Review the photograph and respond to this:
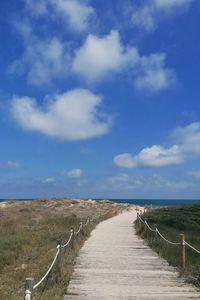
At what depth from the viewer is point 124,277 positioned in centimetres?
1502

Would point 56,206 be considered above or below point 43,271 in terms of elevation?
above

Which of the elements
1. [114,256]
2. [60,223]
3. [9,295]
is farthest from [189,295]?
[60,223]

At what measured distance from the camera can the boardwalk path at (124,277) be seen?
12.5 m

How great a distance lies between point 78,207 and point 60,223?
35293 mm

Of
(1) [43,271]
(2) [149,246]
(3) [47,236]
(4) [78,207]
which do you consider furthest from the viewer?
(4) [78,207]

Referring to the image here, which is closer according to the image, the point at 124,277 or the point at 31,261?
the point at 124,277

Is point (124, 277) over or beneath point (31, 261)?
beneath

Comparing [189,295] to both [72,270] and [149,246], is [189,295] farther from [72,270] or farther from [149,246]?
[149,246]

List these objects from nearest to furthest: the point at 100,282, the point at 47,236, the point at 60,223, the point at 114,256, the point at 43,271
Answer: the point at 100,282, the point at 43,271, the point at 114,256, the point at 47,236, the point at 60,223

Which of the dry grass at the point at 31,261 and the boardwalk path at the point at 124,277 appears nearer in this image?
the boardwalk path at the point at 124,277

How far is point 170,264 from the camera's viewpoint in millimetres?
17719

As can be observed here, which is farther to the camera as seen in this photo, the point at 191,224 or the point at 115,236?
the point at 191,224

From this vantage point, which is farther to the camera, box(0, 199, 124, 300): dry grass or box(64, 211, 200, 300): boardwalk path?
box(0, 199, 124, 300): dry grass

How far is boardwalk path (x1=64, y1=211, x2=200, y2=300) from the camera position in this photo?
41.1 ft
